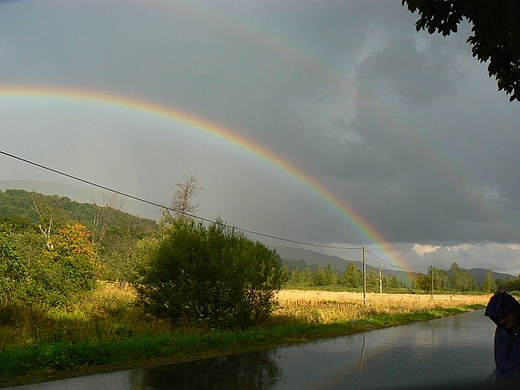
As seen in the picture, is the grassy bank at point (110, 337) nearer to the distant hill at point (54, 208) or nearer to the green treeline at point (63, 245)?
the green treeline at point (63, 245)

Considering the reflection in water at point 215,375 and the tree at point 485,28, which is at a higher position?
the tree at point 485,28

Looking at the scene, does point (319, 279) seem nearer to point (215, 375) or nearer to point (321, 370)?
point (321, 370)

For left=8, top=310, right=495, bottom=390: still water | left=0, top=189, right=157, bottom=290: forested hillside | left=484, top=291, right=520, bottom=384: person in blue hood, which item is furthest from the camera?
left=0, top=189, right=157, bottom=290: forested hillside

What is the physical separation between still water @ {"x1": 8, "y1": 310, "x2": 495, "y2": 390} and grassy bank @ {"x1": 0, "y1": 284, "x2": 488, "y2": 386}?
1062mm

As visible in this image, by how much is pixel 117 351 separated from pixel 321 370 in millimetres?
5006

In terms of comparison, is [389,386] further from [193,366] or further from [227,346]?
[227,346]

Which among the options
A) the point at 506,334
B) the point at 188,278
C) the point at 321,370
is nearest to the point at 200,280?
the point at 188,278

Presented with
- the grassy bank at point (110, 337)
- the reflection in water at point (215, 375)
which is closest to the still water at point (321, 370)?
the reflection in water at point (215, 375)

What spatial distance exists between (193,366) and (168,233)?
9.28 meters

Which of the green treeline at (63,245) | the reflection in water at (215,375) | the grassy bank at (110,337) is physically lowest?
the reflection in water at (215,375)

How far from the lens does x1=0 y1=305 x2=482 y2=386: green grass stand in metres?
10.1

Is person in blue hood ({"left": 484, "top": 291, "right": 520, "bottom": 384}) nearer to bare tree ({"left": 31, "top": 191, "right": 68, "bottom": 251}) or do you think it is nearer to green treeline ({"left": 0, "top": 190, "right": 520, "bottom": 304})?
green treeline ({"left": 0, "top": 190, "right": 520, "bottom": 304})

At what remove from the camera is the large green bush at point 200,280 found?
1898cm

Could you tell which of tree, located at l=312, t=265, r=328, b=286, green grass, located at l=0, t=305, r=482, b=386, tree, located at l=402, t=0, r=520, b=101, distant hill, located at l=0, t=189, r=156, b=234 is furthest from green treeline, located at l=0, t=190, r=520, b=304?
tree, located at l=312, t=265, r=328, b=286
